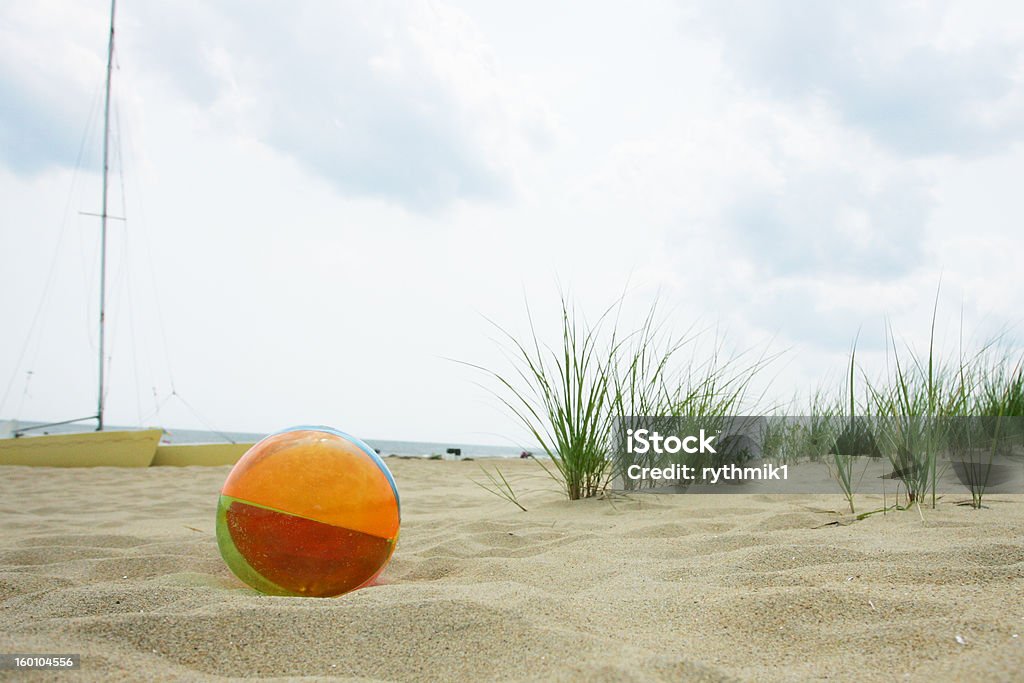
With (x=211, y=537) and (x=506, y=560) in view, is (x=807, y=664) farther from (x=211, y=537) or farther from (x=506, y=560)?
(x=211, y=537)

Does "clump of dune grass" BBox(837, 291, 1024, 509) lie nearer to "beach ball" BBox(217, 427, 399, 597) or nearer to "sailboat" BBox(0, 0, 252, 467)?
"beach ball" BBox(217, 427, 399, 597)

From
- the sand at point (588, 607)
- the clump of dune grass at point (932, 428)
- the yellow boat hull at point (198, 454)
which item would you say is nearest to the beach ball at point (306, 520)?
the sand at point (588, 607)

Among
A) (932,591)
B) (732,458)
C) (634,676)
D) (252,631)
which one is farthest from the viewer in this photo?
(732,458)

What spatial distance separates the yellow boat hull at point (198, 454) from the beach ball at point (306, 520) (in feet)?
26.0

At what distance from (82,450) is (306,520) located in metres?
8.11

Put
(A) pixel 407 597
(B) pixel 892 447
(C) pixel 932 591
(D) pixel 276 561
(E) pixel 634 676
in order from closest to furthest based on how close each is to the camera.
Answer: (E) pixel 634 676 → (C) pixel 932 591 → (A) pixel 407 597 → (D) pixel 276 561 → (B) pixel 892 447

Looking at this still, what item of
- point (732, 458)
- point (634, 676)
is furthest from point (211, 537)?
point (732, 458)

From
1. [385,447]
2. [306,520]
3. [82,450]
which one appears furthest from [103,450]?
[385,447]

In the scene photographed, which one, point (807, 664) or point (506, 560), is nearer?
point (807, 664)

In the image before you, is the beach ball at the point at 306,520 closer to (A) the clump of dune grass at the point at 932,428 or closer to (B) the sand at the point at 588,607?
(B) the sand at the point at 588,607

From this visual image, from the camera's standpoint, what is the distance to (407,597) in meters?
1.72

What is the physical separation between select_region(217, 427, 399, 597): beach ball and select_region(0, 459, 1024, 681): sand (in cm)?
13

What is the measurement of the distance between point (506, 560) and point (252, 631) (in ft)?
3.29

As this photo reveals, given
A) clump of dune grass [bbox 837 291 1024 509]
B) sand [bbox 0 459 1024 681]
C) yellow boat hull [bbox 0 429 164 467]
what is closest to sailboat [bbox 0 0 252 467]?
yellow boat hull [bbox 0 429 164 467]
